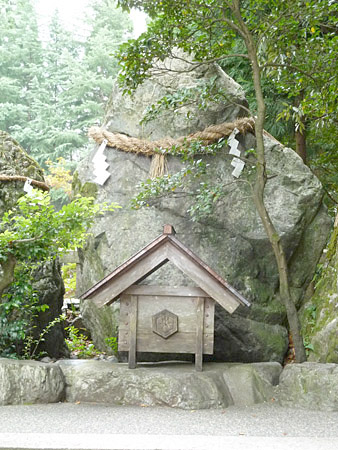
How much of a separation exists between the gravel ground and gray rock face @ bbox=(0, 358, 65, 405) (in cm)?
12

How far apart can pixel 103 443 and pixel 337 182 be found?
761 centimetres

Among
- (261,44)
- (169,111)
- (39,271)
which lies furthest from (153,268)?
(261,44)

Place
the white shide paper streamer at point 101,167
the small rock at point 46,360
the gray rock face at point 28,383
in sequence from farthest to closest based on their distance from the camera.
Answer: the white shide paper streamer at point 101,167 < the small rock at point 46,360 < the gray rock face at point 28,383

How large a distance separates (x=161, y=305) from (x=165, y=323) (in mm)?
190

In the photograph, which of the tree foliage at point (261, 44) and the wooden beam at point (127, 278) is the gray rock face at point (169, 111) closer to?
the tree foliage at point (261, 44)

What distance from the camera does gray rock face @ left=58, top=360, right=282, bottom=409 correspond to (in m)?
4.66

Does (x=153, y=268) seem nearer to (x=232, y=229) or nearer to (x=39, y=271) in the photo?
(x=232, y=229)

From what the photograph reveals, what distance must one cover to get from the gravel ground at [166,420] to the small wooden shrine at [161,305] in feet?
2.31

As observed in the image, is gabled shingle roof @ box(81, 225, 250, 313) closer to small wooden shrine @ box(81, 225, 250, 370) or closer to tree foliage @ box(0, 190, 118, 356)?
small wooden shrine @ box(81, 225, 250, 370)

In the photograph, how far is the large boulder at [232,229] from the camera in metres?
6.24

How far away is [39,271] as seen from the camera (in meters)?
6.61

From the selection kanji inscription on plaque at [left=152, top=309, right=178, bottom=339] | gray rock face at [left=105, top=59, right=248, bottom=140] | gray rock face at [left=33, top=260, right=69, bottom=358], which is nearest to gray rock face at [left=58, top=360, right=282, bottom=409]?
kanji inscription on plaque at [left=152, top=309, right=178, bottom=339]

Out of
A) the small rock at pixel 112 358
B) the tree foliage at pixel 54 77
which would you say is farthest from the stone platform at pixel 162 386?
the tree foliage at pixel 54 77

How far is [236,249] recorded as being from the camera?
21.2ft
